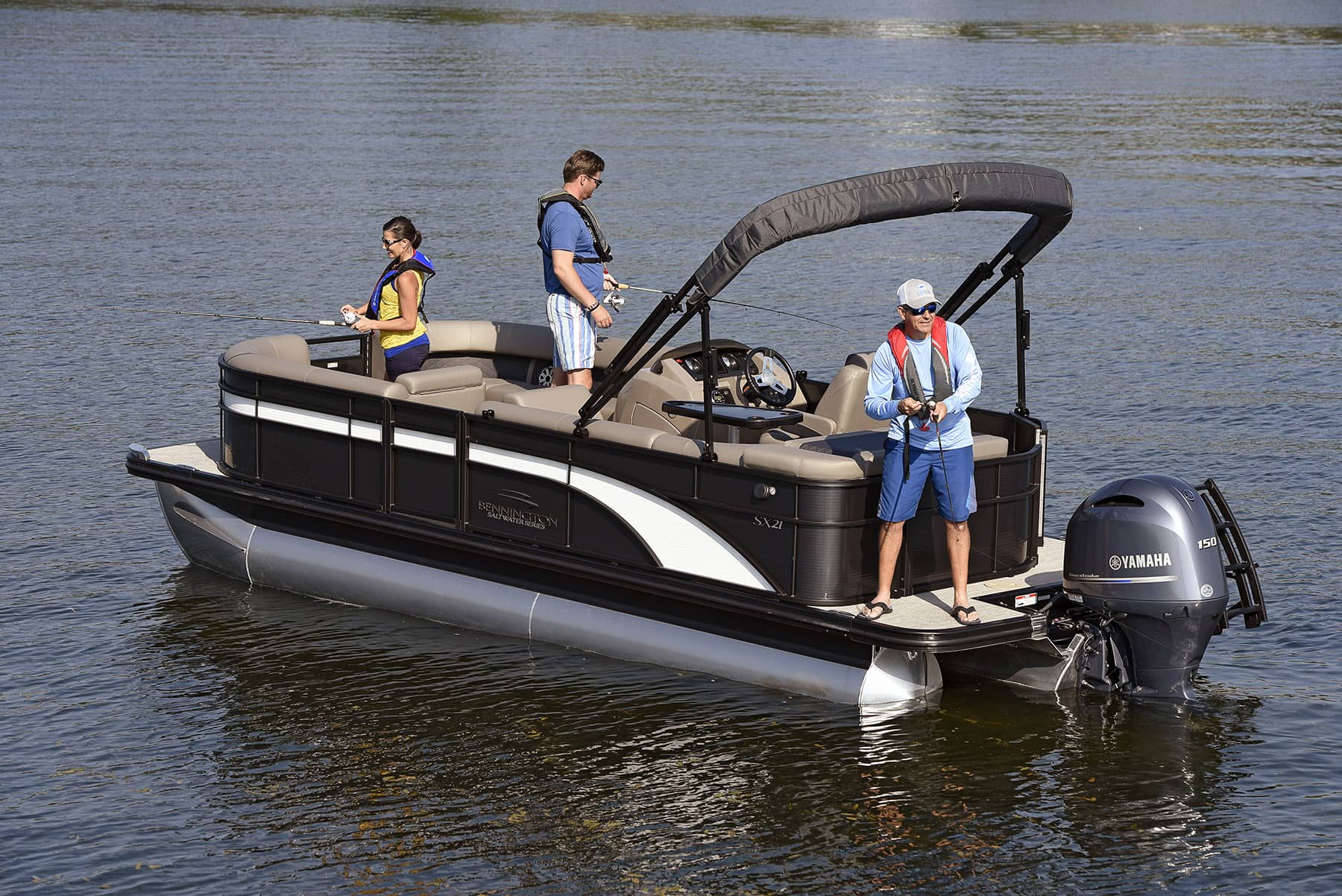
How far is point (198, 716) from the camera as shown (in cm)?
908

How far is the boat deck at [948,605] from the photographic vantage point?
8422 millimetres

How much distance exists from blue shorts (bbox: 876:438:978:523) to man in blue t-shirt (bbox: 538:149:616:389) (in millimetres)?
2530

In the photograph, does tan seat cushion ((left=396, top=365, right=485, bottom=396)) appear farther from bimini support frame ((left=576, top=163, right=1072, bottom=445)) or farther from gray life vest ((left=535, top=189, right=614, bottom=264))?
bimini support frame ((left=576, top=163, right=1072, bottom=445))

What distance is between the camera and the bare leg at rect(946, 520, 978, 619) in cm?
848

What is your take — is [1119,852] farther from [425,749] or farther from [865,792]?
[425,749]

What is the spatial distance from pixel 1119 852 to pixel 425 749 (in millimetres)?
3242

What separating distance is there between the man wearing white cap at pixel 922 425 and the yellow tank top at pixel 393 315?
3560 mm

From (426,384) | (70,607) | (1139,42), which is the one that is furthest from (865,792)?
(1139,42)

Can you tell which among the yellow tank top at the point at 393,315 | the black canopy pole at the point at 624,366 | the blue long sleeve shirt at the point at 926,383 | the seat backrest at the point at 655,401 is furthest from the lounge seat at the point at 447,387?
the blue long sleeve shirt at the point at 926,383

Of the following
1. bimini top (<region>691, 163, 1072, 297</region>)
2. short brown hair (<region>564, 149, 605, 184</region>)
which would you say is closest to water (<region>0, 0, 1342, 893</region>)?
bimini top (<region>691, 163, 1072, 297</region>)

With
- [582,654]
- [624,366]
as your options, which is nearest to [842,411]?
[624,366]

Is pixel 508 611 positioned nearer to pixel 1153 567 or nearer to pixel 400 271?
pixel 400 271

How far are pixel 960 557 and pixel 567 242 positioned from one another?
10.4 feet

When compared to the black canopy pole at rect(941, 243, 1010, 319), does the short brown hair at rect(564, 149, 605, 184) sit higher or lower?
higher
